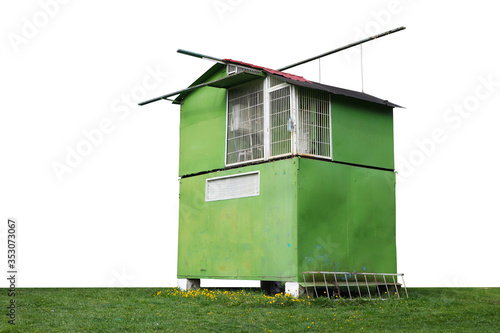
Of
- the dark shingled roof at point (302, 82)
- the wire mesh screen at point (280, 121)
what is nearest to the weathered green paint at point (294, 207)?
the dark shingled roof at point (302, 82)

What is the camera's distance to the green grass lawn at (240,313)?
12.8 meters

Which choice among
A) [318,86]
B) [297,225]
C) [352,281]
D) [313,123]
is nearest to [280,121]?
[313,123]

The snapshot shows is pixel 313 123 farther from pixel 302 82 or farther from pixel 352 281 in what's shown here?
pixel 352 281

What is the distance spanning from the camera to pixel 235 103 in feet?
64.2

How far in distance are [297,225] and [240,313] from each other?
3.40 m

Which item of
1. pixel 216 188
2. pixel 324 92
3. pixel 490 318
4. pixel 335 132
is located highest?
pixel 324 92

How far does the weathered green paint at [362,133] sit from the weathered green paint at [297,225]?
0.38m

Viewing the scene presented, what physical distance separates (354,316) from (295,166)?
465cm

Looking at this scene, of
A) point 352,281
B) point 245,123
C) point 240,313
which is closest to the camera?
point 240,313

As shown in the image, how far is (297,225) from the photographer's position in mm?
16812

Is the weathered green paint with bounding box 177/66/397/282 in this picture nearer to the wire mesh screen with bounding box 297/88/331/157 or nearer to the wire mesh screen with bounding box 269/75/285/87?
the wire mesh screen with bounding box 297/88/331/157

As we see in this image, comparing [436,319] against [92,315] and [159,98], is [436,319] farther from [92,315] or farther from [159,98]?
[159,98]

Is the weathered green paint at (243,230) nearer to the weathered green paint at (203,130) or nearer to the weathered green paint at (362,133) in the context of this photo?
the weathered green paint at (203,130)

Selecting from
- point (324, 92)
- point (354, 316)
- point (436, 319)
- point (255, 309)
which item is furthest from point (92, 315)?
point (324, 92)
